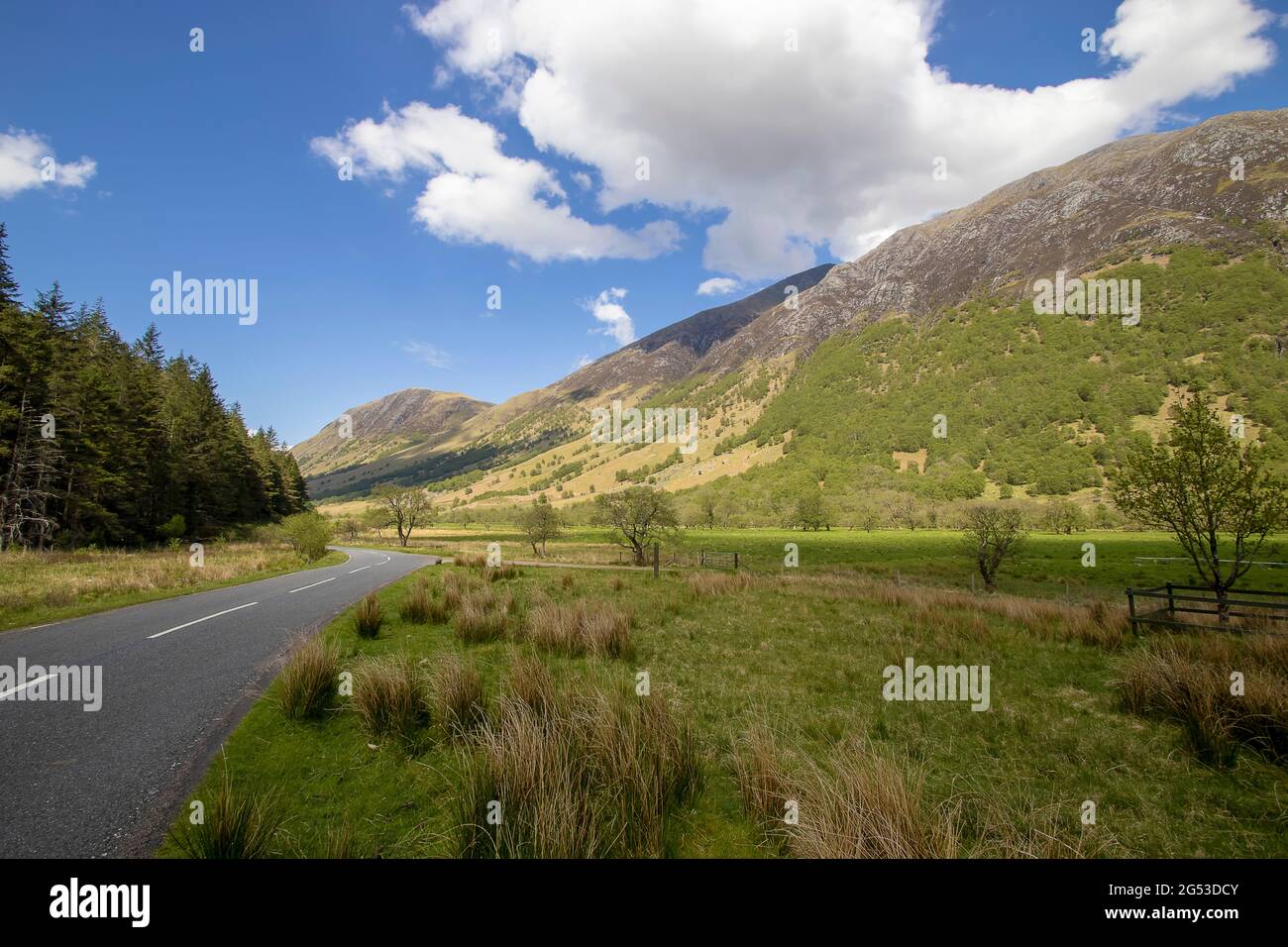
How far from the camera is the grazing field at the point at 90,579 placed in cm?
1264

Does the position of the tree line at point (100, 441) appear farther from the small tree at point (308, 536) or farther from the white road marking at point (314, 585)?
the white road marking at point (314, 585)

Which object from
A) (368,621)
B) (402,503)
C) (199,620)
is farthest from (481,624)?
(402,503)

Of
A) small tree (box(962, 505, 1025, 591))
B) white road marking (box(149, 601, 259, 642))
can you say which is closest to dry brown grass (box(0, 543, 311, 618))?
white road marking (box(149, 601, 259, 642))

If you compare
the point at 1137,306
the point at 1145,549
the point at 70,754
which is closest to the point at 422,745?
the point at 70,754

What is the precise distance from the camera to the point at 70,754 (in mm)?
4809

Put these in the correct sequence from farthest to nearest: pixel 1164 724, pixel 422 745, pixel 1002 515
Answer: pixel 1002 515 < pixel 1164 724 < pixel 422 745

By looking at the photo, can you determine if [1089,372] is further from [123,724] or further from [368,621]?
[123,724]

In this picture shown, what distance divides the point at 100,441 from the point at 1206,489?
2309 inches

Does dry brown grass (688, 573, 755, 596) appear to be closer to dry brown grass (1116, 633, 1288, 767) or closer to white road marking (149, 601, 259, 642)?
dry brown grass (1116, 633, 1288, 767)

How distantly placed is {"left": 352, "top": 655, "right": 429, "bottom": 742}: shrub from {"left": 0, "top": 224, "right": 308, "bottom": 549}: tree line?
36470 millimetres

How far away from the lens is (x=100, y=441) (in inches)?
1308

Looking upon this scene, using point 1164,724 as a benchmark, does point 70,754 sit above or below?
above
